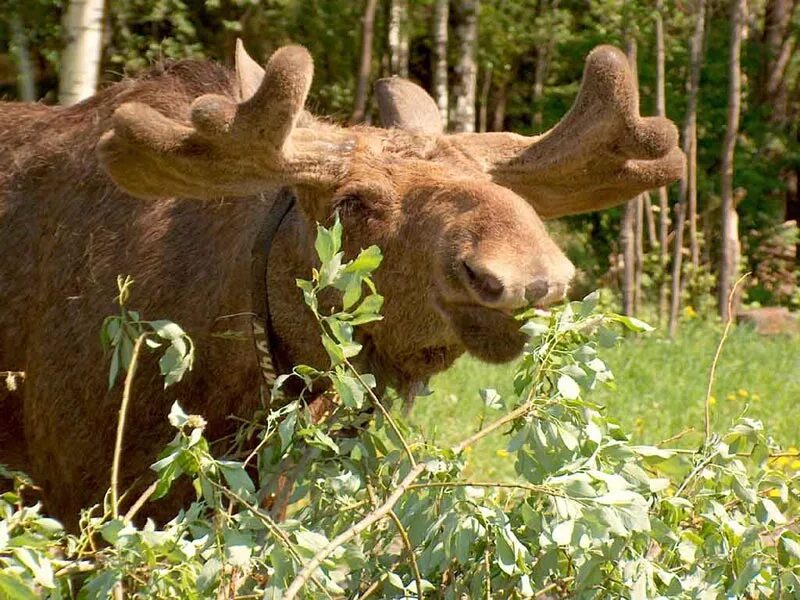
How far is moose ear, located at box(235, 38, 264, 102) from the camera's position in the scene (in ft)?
14.8

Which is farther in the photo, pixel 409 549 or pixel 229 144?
pixel 229 144

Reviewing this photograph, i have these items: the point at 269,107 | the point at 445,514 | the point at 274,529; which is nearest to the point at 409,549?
the point at 445,514

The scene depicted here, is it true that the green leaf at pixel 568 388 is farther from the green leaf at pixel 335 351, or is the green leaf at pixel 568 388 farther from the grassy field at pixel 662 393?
the grassy field at pixel 662 393

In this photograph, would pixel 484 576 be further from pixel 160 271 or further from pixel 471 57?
pixel 471 57

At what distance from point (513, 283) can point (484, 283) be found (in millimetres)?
102

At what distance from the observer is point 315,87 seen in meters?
18.0

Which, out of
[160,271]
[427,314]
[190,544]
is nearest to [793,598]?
[427,314]

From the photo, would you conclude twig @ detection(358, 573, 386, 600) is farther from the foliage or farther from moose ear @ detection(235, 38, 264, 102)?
moose ear @ detection(235, 38, 264, 102)

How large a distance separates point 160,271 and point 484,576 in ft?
5.09

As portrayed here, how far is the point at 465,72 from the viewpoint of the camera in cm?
1469

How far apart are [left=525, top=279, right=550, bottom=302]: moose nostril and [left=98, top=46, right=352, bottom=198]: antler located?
0.83 m

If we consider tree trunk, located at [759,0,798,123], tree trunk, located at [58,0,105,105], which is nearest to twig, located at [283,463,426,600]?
tree trunk, located at [58,0,105,105]

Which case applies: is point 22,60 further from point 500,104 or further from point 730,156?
point 500,104

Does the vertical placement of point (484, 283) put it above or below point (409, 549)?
above
